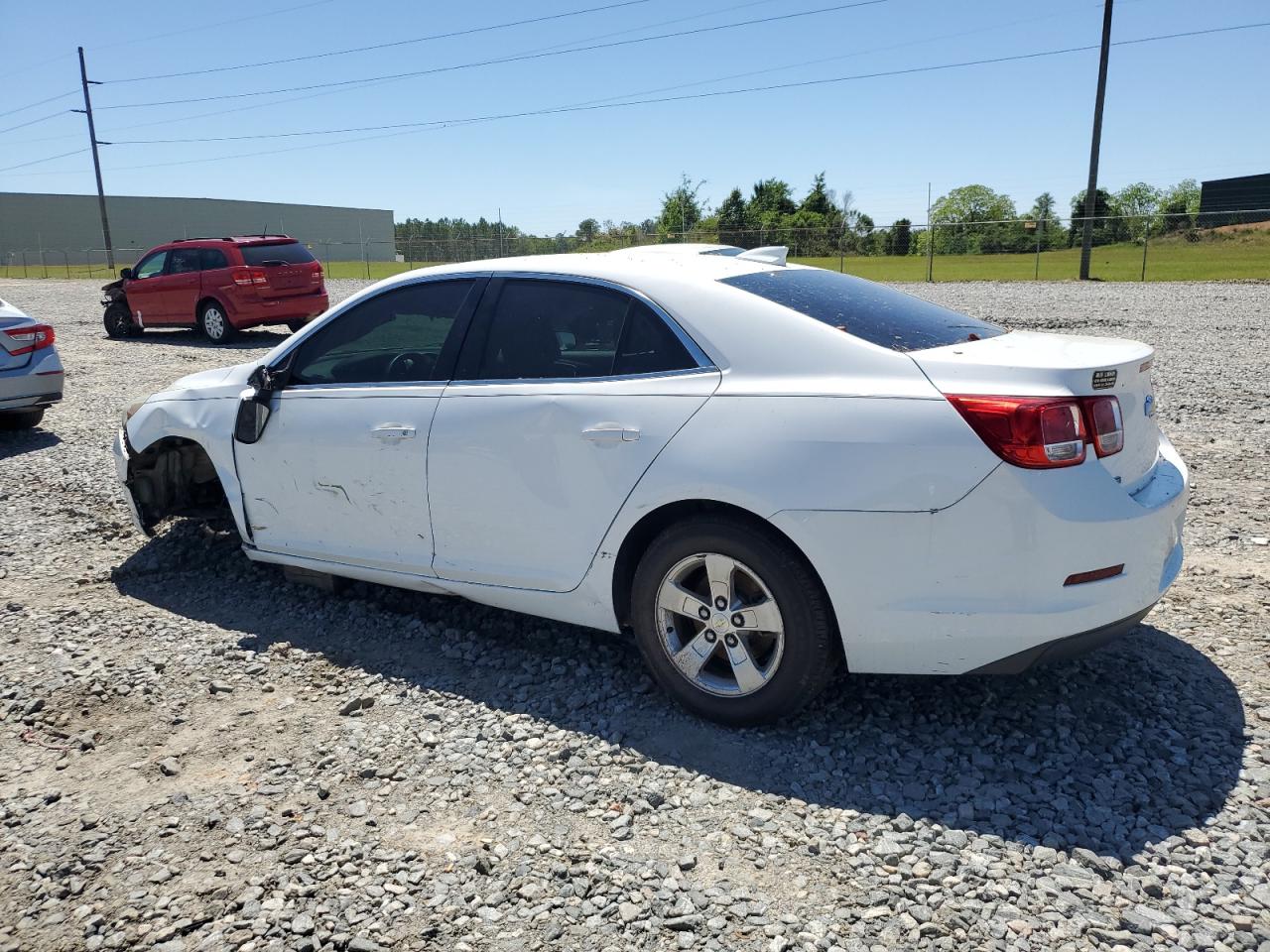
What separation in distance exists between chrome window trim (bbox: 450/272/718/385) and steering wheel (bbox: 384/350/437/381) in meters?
0.21

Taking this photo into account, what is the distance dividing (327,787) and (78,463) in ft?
20.7

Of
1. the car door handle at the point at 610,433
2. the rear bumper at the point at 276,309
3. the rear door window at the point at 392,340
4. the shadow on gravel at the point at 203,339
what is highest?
the rear door window at the point at 392,340

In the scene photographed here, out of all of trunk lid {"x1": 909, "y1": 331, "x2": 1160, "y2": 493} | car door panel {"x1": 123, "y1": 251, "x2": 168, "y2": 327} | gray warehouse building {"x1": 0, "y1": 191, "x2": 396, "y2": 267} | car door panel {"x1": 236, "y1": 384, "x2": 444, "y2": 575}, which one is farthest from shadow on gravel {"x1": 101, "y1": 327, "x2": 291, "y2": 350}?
gray warehouse building {"x1": 0, "y1": 191, "x2": 396, "y2": 267}

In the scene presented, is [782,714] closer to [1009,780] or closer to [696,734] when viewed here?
[696,734]

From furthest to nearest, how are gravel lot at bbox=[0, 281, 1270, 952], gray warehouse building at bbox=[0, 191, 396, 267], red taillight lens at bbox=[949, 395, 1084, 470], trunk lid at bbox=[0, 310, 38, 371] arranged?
gray warehouse building at bbox=[0, 191, 396, 267] < trunk lid at bbox=[0, 310, 38, 371] < red taillight lens at bbox=[949, 395, 1084, 470] < gravel lot at bbox=[0, 281, 1270, 952]

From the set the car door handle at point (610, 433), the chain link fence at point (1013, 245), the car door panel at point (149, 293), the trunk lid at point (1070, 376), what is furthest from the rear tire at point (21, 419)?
the chain link fence at point (1013, 245)

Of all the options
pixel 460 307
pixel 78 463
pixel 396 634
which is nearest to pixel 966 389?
pixel 460 307

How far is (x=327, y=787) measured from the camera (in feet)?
10.8

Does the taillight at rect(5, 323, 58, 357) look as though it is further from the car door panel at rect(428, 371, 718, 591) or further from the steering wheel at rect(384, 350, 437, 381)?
the car door panel at rect(428, 371, 718, 591)

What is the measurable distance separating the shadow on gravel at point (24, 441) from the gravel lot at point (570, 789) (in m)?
4.66

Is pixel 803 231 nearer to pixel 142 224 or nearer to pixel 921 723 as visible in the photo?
pixel 921 723

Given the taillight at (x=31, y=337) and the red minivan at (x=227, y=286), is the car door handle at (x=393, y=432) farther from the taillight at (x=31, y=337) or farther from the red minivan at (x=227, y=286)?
the red minivan at (x=227, y=286)

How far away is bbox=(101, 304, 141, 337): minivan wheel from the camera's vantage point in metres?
18.9

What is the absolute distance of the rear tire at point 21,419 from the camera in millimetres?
9750
